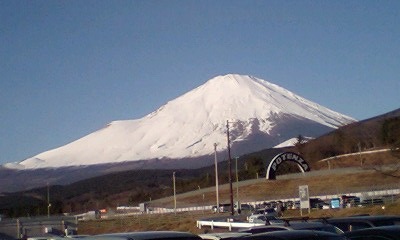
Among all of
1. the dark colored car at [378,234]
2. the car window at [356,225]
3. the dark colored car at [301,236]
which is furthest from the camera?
the car window at [356,225]

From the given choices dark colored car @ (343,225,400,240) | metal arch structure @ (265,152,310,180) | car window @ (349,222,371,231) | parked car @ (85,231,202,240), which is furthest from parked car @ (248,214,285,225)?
metal arch structure @ (265,152,310,180)

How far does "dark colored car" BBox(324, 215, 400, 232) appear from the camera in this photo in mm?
14177

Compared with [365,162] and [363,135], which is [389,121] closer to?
[365,162]

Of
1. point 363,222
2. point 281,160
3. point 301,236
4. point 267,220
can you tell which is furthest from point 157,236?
point 281,160

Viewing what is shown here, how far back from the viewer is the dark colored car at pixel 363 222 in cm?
1418

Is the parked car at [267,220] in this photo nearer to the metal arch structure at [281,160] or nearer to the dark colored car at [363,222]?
the dark colored car at [363,222]

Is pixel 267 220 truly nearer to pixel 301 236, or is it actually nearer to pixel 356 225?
pixel 356 225

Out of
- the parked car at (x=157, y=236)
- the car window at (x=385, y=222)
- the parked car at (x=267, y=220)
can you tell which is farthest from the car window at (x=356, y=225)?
the parked car at (x=157, y=236)

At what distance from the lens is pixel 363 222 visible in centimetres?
1444

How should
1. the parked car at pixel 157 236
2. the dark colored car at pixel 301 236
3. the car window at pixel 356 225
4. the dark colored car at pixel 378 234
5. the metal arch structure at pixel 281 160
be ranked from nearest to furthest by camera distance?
the parked car at pixel 157 236, the dark colored car at pixel 301 236, the dark colored car at pixel 378 234, the car window at pixel 356 225, the metal arch structure at pixel 281 160

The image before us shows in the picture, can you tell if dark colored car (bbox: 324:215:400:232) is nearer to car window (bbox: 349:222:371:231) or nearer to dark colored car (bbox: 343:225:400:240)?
car window (bbox: 349:222:371:231)

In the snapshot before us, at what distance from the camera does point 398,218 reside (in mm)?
14289

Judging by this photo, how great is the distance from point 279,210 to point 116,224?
11.2 meters

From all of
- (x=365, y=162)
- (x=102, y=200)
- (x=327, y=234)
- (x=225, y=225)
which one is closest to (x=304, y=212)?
(x=225, y=225)
